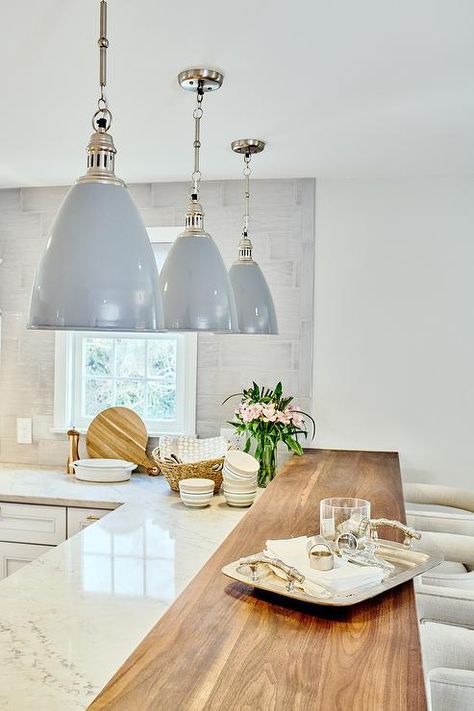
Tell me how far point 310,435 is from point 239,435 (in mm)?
410

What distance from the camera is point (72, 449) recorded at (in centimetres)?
376

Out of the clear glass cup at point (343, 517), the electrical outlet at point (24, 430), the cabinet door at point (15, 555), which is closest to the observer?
the clear glass cup at point (343, 517)

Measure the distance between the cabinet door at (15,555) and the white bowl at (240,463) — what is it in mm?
972

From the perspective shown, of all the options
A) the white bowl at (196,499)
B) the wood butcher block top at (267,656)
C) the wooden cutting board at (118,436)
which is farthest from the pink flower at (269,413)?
the wood butcher block top at (267,656)

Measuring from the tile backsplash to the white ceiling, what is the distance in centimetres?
33

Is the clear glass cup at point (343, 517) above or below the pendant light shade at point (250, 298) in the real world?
below

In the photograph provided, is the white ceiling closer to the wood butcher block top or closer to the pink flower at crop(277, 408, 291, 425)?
the pink flower at crop(277, 408, 291, 425)

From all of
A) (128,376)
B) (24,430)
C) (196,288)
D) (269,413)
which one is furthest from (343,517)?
(24,430)

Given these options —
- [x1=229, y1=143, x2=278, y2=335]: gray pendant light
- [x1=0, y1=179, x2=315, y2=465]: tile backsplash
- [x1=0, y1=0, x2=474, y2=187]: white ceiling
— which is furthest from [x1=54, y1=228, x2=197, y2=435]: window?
[x1=229, y1=143, x2=278, y2=335]: gray pendant light

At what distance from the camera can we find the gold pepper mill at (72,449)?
3740mm

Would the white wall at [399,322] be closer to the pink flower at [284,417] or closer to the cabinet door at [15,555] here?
the pink flower at [284,417]

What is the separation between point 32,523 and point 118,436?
72cm

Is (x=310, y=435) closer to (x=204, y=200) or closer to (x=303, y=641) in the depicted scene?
(x=204, y=200)

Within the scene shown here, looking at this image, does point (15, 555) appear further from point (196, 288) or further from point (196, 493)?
point (196, 288)
